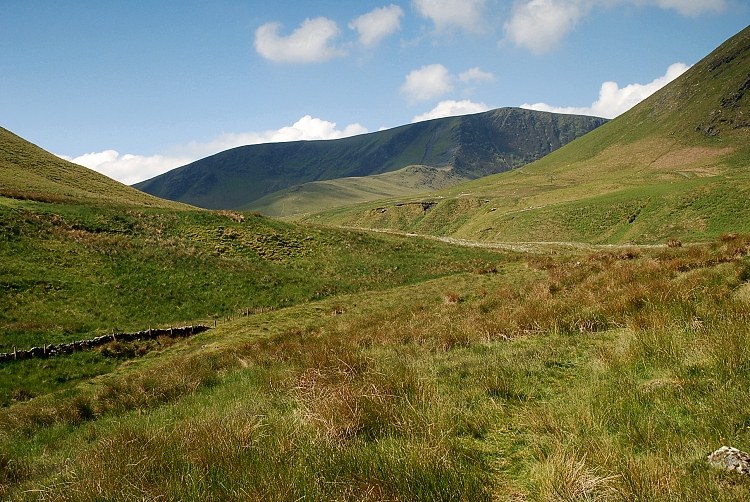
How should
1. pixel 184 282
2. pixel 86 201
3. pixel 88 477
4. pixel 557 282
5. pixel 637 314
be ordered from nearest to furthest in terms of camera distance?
pixel 88 477 → pixel 637 314 → pixel 557 282 → pixel 184 282 → pixel 86 201

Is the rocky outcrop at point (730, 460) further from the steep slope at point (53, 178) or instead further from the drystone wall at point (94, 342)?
the steep slope at point (53, 178)

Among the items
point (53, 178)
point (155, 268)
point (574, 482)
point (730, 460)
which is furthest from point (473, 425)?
point (53, 178)

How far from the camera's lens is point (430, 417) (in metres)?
4.70

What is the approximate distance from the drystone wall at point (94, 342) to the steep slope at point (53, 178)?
2913cm

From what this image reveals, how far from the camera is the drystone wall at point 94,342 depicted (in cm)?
1848

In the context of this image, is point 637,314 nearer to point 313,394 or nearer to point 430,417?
point 430,417

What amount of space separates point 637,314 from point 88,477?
361 inches

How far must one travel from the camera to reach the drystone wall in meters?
18.5

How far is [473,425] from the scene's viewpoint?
4699mm

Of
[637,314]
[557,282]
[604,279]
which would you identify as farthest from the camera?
[557,282]

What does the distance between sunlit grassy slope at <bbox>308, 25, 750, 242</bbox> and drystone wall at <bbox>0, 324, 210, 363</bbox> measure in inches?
2285

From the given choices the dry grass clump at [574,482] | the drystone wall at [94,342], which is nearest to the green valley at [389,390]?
the dry grass clump at [574,482]

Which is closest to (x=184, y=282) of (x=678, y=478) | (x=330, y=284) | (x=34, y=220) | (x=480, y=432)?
(x=330, y=284)

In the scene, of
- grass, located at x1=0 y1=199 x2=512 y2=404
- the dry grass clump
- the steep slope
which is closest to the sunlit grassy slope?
grass, located at x1=0 y1=199 x2=512 y2=404
